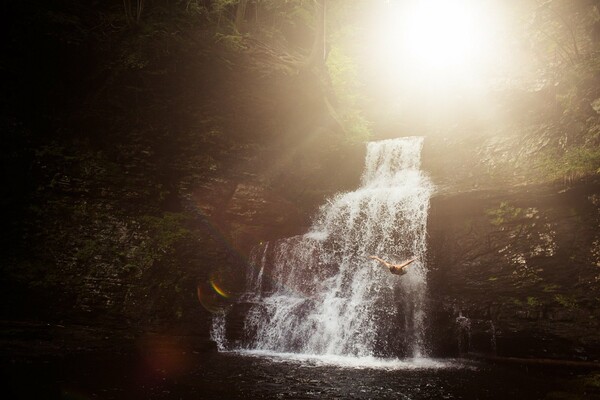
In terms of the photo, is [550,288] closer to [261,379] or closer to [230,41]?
[261,379]

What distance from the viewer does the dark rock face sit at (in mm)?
8039

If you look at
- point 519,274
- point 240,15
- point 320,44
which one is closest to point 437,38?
point 320,44

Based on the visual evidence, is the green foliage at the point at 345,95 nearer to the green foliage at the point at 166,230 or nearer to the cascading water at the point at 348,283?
the cascading water at the point at 348,283

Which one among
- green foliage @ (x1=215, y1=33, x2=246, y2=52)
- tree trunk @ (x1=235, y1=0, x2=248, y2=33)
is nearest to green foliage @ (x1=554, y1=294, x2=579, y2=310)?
green foliage @ (x1=215, y1=33, x2=246, y2=52)

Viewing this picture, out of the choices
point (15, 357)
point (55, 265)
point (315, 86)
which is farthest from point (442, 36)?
point (15, 357)

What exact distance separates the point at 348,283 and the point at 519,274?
4539 millimetres

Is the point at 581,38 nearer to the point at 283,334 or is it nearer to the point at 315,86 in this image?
the point at 315,86

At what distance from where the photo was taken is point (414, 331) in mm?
9203

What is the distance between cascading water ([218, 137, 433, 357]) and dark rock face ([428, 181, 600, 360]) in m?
0.78

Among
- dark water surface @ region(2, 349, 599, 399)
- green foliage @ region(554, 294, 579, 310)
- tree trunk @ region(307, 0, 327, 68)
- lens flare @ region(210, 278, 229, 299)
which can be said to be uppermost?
tree trunk @ region(307, 0, 327, 68)

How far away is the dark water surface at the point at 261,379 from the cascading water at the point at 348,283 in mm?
1325

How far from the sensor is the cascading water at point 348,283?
9.08m

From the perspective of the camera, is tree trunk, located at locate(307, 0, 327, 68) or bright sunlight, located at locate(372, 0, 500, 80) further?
bright sunlight, located at locate(372, 0, 500, 80)

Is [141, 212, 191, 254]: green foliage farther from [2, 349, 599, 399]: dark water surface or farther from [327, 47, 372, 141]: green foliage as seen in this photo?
[327, 47, 372, 141]: green foliage
